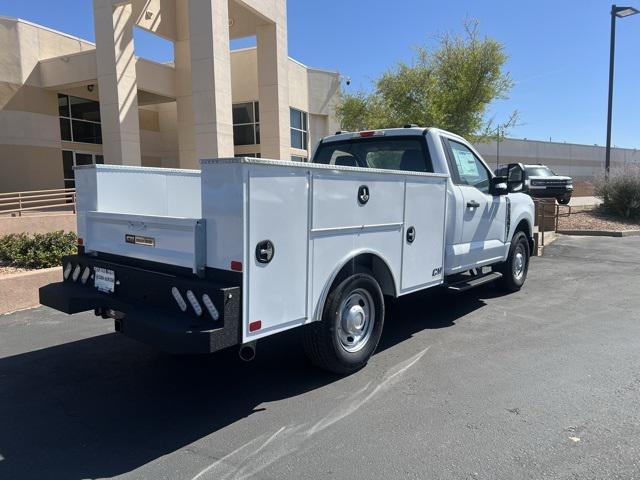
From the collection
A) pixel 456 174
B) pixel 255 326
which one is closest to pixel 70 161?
pixel 456 174

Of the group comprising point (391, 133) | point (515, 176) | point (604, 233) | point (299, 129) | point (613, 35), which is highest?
point (613, 35)

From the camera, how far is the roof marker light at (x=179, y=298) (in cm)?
359

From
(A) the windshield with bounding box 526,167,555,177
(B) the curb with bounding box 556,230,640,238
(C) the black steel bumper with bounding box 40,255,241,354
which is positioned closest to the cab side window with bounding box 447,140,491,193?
(C) the black steel bumper with bounding box 40,255,241,354

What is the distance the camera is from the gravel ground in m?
15.9

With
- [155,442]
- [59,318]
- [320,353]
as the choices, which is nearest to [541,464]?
[320,353]

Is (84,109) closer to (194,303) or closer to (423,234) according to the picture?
(423,234)

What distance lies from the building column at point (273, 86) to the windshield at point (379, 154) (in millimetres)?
15391

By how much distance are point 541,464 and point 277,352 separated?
281 centimetres

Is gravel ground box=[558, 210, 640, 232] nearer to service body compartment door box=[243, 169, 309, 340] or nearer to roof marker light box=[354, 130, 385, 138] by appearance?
roof marker light box=[354, 130, 385, 138]

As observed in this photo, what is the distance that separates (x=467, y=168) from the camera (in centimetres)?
630

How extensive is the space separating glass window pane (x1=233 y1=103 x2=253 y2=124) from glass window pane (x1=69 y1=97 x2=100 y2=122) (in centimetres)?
633

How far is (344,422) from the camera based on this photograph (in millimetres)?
3666

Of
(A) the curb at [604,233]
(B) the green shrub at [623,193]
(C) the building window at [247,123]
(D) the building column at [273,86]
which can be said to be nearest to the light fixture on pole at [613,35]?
(B) the green shrub at [623,193]

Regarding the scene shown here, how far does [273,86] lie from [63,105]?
9077mm
